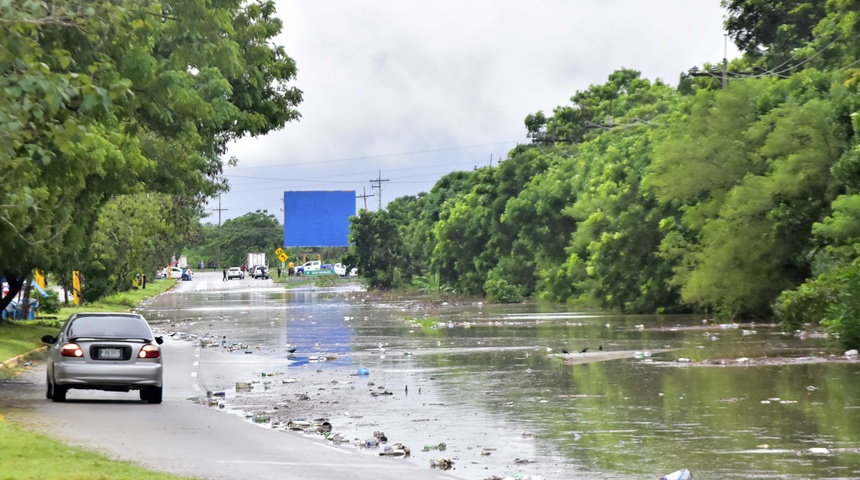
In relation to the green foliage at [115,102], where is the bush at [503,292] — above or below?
below

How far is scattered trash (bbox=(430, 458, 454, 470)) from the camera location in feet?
48.1

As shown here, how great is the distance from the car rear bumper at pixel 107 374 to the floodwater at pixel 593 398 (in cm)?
275

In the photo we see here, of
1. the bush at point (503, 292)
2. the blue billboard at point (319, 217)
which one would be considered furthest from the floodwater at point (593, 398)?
the blue billboard at point (319, 217)

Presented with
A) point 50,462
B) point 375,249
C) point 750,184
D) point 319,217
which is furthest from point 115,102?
point 319,217

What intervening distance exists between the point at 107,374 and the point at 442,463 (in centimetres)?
863

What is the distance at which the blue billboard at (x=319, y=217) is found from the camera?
112 m

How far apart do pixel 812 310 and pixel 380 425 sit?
22.5 metres

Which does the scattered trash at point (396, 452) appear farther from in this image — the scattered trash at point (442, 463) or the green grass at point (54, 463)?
the green grass at point (54, 463)

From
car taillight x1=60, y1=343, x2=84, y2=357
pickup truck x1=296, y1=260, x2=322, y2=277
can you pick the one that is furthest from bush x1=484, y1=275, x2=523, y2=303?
pickup truck x1=296, y1=260, x2=322, y2=277

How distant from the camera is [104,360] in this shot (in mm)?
21875

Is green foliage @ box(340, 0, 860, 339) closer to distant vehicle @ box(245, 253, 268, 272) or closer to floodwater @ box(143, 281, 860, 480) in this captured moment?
floodwater @ box(143, 281, 860, 480)

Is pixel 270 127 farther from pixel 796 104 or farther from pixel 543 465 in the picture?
pixel 543 465

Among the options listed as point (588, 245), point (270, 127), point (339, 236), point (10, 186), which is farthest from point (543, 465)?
point (339, 236)

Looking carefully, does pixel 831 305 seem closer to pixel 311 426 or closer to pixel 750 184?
pixel 750 184
